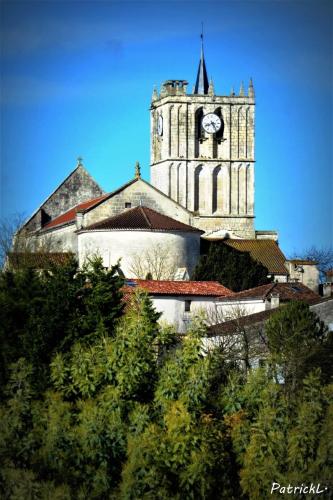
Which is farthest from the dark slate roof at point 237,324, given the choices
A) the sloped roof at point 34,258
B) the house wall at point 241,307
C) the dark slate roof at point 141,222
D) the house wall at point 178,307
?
the dark slate roof at point 141,222

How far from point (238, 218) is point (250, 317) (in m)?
41.2

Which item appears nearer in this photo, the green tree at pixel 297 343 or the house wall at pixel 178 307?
the green tree at pixel 297 343

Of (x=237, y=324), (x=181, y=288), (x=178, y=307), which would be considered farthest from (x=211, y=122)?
(x=237, y=324)

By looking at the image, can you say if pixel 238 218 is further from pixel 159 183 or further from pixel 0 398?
pixel 0 398

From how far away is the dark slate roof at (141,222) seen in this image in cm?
6525

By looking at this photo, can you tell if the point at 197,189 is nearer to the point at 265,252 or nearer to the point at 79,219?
the point at 265,252

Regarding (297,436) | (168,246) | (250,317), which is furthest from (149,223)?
(297,436)

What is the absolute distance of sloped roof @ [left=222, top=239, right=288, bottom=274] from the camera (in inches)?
2874

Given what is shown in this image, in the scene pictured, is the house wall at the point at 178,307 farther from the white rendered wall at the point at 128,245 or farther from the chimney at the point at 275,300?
the white rendered wall at the point at 128,245

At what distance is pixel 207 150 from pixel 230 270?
27.6m

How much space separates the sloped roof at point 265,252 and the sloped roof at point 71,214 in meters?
6.14

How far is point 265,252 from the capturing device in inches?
2990

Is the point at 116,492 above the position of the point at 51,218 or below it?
below

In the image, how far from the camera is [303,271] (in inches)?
2822
